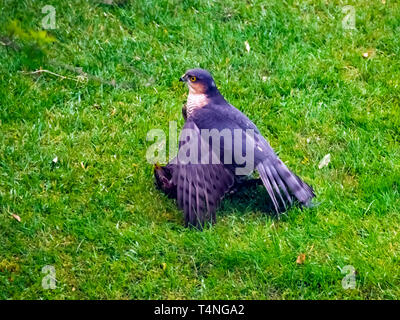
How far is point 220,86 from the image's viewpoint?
634 centimetres

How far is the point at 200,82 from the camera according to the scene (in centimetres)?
557

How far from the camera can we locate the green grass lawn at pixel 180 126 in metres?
4.55

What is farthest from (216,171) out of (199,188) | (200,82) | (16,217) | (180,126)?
(16,217)

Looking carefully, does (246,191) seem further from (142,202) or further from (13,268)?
(13,268)

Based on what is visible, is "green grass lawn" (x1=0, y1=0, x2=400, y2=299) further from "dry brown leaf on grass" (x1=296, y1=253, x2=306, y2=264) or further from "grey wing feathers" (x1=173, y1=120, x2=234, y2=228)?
"grey wing feathers" (x1=173, y1=120, x2=234, y2=228)

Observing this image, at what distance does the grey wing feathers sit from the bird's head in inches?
33.8

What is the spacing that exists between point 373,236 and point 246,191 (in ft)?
3.49

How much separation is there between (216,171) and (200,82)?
39.7 inches

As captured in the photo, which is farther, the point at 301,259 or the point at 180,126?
the point at 180,126

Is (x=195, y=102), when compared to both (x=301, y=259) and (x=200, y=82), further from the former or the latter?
(x=301, y=259)

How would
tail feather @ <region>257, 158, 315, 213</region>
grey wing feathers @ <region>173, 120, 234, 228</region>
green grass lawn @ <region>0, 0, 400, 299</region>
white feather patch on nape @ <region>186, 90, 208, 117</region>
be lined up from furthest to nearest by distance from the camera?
white feather patch on nape @ <region>186, 90, 208, 117</region> → tail feather @ <region>257, 158, 315, 213</region> → grey wing feathers @ <region>173, 120, 234, 228</region> → green grass lawn @ <region>0, 0, 400, 299</region>

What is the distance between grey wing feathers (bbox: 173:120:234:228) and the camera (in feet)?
15.5

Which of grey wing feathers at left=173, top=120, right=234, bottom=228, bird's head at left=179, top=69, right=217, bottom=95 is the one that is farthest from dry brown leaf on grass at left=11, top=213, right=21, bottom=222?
bird's head at left=179, top=69, right=217, bottom=95
